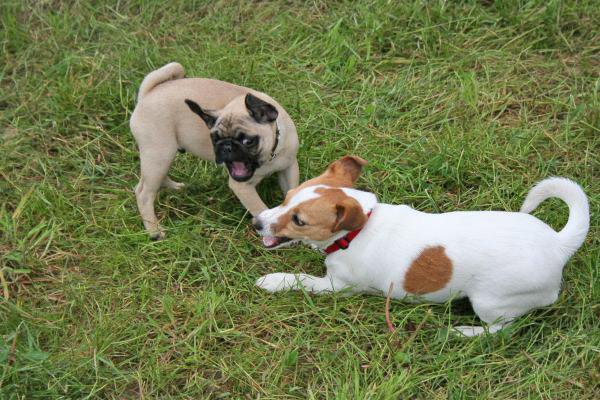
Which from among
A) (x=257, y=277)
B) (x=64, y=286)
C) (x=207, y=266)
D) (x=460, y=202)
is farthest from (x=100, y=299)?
(x=460, y=202)

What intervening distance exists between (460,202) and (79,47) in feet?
15.0

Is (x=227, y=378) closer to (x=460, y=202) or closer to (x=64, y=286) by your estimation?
(x=64, y=286)

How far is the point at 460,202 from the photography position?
Result: 5.34 metres

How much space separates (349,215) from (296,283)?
3.05ft

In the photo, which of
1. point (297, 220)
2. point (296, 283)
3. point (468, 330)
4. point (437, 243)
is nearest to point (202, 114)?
point (297, 220)

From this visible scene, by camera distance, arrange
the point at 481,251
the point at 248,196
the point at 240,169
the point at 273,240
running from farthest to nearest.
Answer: the point at 248,196 → the point at 240,169 → the point at 273,240 → the point at 481,251

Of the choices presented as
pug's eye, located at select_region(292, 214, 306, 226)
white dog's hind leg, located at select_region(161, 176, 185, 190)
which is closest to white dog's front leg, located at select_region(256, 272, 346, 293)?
pug's eye, located at select_region(292, 214, 306, 226)

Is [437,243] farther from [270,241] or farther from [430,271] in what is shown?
[270,241]

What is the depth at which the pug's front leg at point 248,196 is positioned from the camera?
5.18 m

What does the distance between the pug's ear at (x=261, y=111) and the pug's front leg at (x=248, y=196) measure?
56 centimetres

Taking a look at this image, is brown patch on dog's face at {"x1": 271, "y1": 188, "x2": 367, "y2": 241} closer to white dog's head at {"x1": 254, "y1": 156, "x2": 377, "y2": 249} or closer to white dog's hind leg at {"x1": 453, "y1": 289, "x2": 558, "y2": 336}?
white dog's head at {"x1": 254, "y1": 156, "x2": 377, "y2": 249}

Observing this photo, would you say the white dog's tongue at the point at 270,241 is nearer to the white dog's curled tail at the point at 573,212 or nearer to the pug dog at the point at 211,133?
the pug dog at the point at 211,133

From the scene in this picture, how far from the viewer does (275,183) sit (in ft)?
19.1

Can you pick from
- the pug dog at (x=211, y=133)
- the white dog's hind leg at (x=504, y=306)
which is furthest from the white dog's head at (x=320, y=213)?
the white dog's hind leg at (x=504, y=306)
